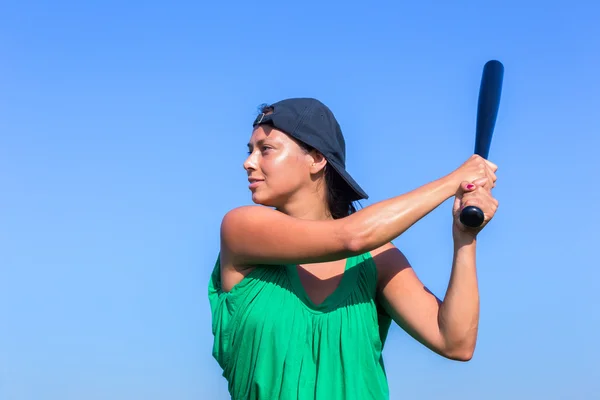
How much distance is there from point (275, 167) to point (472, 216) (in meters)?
1.35

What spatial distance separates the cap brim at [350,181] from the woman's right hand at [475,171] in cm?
87

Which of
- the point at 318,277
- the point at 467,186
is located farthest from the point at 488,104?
the point at 318,277

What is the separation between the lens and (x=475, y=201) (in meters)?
5.18

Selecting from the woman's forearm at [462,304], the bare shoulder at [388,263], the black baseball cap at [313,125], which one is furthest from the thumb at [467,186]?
the black baseball cap at [313,125]

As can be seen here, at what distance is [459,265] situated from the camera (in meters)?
5.34

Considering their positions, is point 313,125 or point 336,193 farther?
point 336,193

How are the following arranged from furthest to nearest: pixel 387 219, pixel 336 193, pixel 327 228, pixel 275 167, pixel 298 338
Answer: pixel 336 193 → pixel 275 167 → pixel 298 338 → pixel 327 228 → pixel 387 219

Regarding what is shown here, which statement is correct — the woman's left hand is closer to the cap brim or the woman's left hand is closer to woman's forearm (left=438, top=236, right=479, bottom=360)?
woman's forearm (left=438, top=236, right=479, bottom=360)

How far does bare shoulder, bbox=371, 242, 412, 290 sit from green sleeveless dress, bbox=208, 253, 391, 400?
0.06 m

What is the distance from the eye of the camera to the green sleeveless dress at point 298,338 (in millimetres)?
5242

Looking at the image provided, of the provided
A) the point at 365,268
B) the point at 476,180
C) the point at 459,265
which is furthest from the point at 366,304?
the point at 476,180

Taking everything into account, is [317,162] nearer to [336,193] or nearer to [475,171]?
[336,193]

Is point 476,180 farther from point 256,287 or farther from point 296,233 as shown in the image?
point 256,287

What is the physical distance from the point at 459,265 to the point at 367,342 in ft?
2.51
